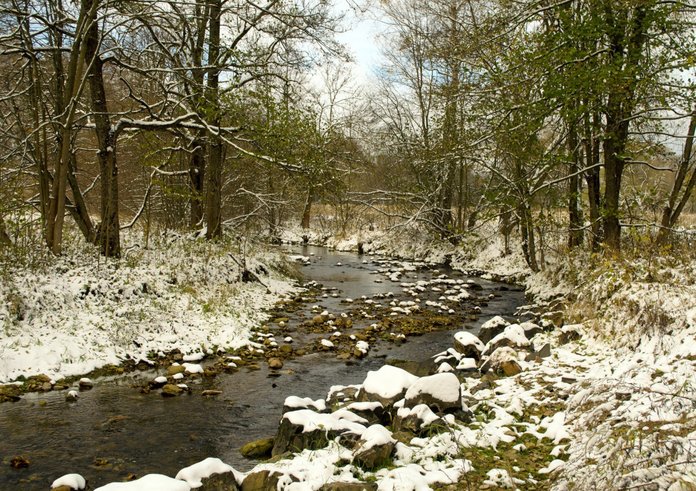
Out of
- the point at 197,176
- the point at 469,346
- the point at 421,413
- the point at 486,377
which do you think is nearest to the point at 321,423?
the point at 421,413

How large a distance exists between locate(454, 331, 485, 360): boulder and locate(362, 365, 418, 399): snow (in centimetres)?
276

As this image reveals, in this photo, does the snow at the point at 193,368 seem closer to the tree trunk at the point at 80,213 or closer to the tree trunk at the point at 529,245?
the tree trunk at the point at 80,213

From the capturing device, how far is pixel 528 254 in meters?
16.3

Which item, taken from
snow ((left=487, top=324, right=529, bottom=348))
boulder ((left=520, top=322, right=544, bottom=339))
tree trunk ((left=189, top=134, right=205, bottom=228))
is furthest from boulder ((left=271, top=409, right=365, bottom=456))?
tree trunk ((left=189, top=134, right=205, bottom=228))

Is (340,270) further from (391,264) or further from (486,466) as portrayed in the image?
(486,466)

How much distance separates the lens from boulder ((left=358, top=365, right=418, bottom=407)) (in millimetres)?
5762

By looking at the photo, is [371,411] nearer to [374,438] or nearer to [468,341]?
[374,438]

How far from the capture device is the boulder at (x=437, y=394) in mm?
5211

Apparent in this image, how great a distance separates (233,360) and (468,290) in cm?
886

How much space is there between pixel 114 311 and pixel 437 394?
19.7 ft

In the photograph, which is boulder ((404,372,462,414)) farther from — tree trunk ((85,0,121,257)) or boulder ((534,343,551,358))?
tree trunk ((85,0,121,257))

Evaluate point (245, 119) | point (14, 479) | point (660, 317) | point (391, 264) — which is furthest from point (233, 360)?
point (391, 264)

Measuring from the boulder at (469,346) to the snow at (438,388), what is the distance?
123 inches

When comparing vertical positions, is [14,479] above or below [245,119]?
below
